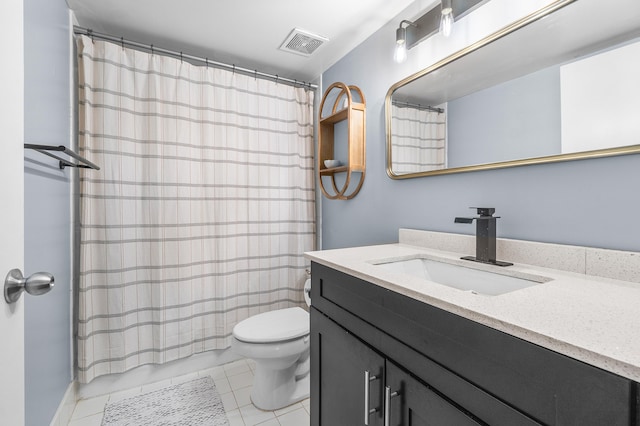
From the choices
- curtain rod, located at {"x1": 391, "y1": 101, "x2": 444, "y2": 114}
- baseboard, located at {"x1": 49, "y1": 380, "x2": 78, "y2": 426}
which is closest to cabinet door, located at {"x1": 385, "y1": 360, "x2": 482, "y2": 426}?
curtain rod, located at {"x1": 391, "y1": 101, "x2": 444, "y2": 114}

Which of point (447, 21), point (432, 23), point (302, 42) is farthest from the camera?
point (302, 42)

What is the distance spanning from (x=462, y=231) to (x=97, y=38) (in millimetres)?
2336

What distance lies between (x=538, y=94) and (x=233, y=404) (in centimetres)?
209

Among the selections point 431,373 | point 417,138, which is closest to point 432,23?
point 417,138

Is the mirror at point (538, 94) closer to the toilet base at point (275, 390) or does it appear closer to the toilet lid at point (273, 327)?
the toilet lid at point (273, 327)

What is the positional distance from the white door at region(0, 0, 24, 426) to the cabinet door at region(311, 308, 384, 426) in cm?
82

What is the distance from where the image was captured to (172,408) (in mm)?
1692

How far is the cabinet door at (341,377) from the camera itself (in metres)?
0.91

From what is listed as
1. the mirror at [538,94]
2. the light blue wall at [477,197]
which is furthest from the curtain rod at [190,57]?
the mirror at [538,94]

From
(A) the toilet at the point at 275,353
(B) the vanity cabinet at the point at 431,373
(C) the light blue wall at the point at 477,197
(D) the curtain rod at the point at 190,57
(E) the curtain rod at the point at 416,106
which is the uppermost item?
(D) the curtain rod at the point at 190,57

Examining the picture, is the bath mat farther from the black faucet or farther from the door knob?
the black faucet

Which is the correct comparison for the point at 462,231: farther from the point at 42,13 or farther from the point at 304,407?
the point at 42,13

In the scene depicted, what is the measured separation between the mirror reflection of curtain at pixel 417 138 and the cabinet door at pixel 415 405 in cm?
96

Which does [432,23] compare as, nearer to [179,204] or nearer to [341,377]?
[341,377]
